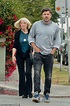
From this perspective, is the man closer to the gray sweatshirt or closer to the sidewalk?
the gray sweatshirt

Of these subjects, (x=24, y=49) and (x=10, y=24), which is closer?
(x=24, y=49)

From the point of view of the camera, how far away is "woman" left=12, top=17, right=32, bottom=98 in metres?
9.79

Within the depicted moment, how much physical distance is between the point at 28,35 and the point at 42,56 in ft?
2.29

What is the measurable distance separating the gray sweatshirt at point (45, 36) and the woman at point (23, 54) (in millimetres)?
480

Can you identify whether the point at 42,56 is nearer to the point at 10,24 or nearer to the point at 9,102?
the point at 9,102

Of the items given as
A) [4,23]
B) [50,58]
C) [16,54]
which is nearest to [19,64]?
[16,54]

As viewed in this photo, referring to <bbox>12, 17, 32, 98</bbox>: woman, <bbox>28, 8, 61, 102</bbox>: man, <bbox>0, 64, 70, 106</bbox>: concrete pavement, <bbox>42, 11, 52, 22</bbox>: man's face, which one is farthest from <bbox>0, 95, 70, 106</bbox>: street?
<bbox>42, 11, 52, 22</bbox>: man's face

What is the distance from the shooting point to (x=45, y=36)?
363 inches

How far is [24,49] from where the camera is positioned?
32.2 feet

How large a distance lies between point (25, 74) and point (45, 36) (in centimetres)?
117

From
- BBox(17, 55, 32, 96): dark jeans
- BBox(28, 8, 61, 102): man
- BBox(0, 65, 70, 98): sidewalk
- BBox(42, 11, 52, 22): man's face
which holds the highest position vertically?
BBox(42, 11, 52, 22): man's face

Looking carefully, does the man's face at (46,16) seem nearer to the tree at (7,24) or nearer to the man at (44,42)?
the man at (44,42)

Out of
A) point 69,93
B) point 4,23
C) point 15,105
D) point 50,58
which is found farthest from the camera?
point 4,23

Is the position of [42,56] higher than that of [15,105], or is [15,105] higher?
[42,56]
